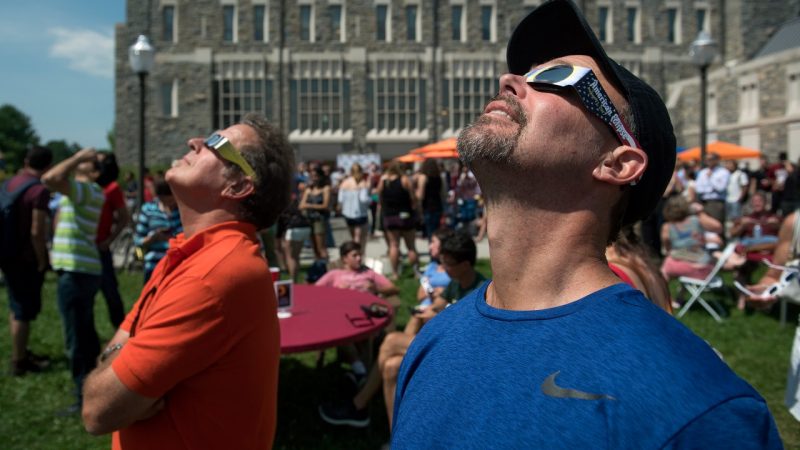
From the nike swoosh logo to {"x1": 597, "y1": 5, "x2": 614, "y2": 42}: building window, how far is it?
33.1 meters

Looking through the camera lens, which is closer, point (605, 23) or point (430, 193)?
point (430, 193)

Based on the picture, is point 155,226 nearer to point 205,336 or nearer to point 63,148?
point 205,336

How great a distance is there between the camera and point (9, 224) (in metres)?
4.98

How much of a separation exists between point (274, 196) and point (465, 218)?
36.3 ft

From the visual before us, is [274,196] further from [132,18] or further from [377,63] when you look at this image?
[132,18]

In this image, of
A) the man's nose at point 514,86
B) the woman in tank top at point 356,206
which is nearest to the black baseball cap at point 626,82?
the man's nose at point 514,86

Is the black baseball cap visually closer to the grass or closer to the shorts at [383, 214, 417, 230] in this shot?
the grass

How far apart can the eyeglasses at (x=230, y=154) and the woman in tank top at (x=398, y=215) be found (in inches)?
280

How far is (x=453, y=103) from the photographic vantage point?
29797mm

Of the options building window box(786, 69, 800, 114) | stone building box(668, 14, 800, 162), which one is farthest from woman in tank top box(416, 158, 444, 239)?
building window box(786, 69, 800, 114)

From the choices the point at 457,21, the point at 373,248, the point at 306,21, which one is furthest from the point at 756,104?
the point at 306,21

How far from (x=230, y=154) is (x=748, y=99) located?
28655 mm

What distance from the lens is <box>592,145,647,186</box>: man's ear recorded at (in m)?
1.08

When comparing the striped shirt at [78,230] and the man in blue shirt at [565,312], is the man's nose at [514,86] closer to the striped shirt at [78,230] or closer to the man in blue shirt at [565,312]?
the man in blue shirt at [565,312]
